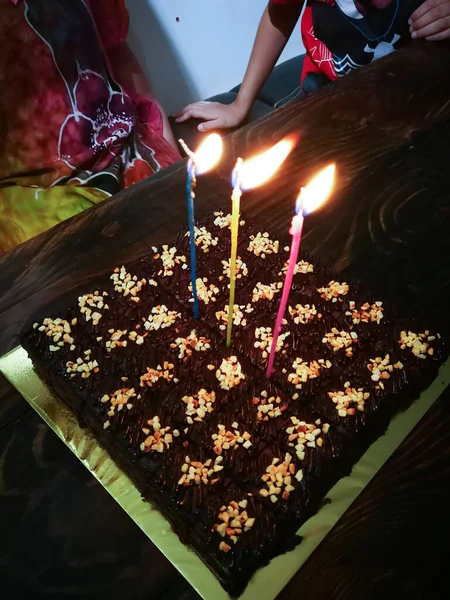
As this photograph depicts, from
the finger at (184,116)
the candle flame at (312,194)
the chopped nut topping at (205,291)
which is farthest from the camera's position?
the finger at (184,116)

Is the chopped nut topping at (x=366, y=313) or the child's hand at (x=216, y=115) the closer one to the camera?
the chopped nut topping at (x=366, y=313)

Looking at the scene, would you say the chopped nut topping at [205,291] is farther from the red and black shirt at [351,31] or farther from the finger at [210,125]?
the red and black shirt at [351,31]

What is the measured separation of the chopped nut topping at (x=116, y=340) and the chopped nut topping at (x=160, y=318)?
7 centimetres

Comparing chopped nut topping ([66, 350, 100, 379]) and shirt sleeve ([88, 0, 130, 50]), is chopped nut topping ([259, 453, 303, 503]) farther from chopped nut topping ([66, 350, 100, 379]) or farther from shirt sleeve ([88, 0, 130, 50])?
A: shirt sleeve ([88, 0, 130, 50])

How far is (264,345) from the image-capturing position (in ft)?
3.97

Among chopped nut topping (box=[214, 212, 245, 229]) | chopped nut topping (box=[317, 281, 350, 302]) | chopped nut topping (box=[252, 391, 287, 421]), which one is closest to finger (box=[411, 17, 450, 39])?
chopped nut topping (box=[214, 212, 245, 229])

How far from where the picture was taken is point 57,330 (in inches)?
48.6

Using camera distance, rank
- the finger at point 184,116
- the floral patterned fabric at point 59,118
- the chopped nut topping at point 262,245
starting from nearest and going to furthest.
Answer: the chopped nut topping at point 262,245 < the floral patterned fabric at point 59,118 < the finger at point 184,116

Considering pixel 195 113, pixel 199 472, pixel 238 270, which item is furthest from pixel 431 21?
pixel 199 472

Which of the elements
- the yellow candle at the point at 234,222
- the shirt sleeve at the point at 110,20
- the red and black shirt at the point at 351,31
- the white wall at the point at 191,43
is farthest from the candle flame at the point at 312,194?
the white wall at the point at 191,43

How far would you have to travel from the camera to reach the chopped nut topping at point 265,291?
1.33 meters

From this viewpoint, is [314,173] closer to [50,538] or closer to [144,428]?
[144,428]

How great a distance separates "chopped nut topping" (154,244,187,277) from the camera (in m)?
1.39

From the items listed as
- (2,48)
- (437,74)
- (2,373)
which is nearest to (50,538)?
(2,373)
